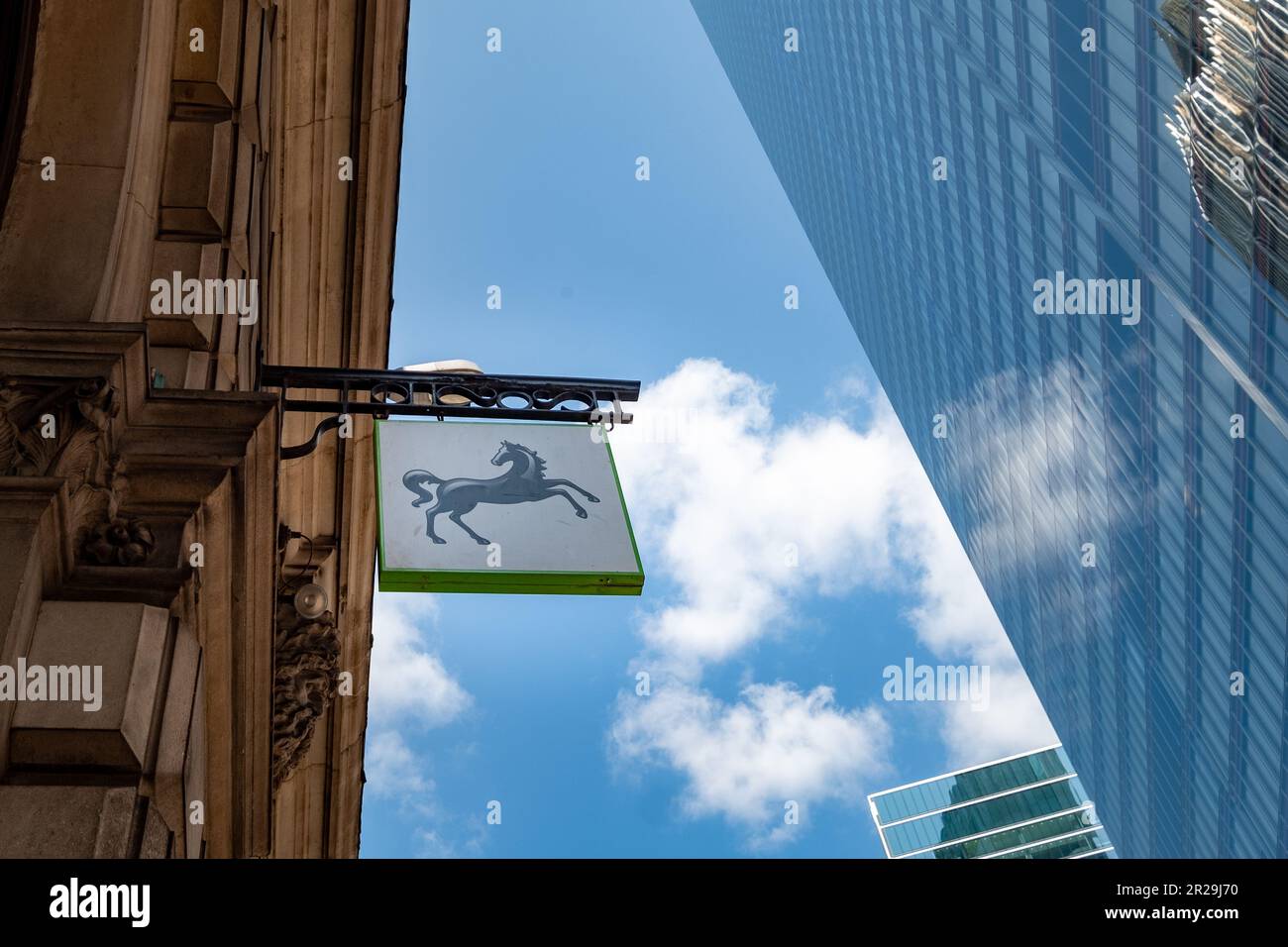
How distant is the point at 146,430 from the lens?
248 inches

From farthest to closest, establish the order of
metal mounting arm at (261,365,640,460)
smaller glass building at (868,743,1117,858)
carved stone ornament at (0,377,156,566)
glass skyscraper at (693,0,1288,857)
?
smaller glass building at (868,743,1117,858), glass skyscraper at (693,0,1288,857), metal mounting arm at (261,365,640,460), carved stone ornament at (0,377,156,566)

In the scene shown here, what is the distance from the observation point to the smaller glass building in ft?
324

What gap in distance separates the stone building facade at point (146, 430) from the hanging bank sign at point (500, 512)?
3.62ft

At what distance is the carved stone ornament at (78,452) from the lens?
5.59m

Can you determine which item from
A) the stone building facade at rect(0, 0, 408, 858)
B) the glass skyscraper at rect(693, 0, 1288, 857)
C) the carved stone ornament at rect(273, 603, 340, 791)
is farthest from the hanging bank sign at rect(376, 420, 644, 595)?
the glass skyscraper at rect(693, 0, 1288, 857)

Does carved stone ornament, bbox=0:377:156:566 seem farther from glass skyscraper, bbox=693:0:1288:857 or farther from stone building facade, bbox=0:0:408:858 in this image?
glass skyscraper, bbox=693:0:1288:857

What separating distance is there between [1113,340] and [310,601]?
44180mm

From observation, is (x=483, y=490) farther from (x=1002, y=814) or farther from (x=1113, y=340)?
(x=1002, y=814)

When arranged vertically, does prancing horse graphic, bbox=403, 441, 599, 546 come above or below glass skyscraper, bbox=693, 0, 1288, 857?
below

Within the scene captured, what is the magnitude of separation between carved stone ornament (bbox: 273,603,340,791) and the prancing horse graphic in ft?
9.28

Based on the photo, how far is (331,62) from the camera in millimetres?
11672

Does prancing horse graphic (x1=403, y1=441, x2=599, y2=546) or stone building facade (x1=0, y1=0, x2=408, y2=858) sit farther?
prancing horse graphic (x1=403, y1=441, x2=599, y2=546)

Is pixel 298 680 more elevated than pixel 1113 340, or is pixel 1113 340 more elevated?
pixel 1113 340

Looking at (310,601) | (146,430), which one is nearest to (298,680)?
(310,601)
